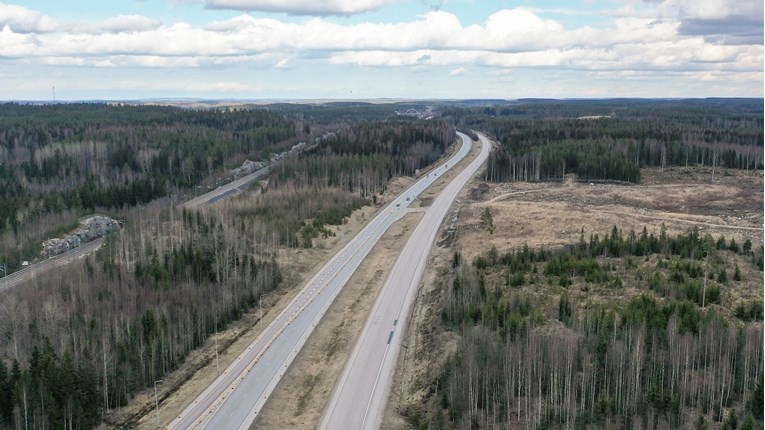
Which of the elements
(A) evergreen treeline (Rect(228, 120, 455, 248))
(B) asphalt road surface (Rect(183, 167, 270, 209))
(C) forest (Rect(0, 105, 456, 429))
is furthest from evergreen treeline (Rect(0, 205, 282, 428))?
(B) asphalt road surface (Rect(183, 167, 270, 209))

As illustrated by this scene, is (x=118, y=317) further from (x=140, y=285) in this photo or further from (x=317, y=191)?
(x=317, y=191)

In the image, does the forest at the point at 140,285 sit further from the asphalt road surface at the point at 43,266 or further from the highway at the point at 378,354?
the highway at the point at 378,354

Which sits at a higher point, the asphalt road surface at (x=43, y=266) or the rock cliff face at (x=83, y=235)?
the rock cliff face at (x=83, y=235)

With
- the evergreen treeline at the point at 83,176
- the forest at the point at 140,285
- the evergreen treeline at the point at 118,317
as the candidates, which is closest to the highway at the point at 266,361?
the forest at the point at 140,285

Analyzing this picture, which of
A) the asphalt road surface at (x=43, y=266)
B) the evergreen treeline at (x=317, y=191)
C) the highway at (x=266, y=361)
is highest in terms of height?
the evergreen treeline at (x=317, y=191)

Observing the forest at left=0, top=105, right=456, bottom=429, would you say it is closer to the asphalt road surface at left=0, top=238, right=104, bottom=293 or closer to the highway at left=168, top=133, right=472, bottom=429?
the asphalt road surface at left=0, top=238, right=104, bottom=293

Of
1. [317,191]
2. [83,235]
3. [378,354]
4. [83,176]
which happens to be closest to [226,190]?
[317,191]
